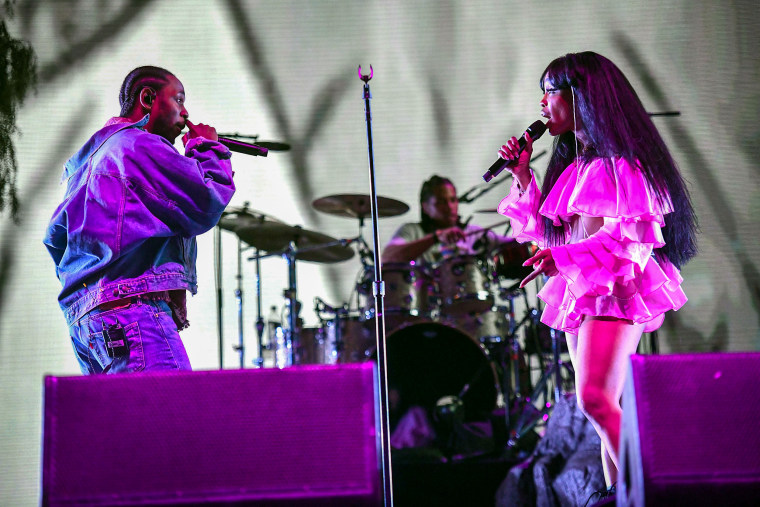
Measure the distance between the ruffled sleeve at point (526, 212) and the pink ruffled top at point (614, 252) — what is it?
21cm

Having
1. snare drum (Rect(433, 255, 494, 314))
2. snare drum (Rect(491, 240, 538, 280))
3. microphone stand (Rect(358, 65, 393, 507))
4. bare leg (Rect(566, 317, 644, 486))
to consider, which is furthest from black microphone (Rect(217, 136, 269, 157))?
snare drum (Rect(433, 255, 494, 314))

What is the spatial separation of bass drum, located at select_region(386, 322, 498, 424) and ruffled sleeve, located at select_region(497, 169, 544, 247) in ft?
7.57

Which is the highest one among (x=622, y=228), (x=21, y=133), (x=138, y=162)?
(x=21, y=133)

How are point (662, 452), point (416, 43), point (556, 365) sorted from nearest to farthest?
1. point (662, 452)
2. point (556, 365)
3. point (416, 43)

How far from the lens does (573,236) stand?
2.70 m

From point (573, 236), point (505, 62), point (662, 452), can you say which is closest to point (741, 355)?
point (662, 452)

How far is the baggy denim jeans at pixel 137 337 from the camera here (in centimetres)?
249

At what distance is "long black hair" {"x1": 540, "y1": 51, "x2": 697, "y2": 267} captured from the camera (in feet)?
8.45

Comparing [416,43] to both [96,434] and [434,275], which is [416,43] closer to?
[434,275]

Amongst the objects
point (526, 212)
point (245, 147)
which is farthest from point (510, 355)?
point (245, 147)

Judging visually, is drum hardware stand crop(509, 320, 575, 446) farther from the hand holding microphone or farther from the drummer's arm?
the hand holding microphone

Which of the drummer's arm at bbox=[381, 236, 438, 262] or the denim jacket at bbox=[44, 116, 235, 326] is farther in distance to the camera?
the drummer's arm at bbox=[381, 236, 438, 262]

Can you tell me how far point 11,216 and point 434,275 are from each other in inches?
107

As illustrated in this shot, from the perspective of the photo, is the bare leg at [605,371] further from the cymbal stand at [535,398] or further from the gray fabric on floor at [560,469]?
the cymbal stand at [535,398]
